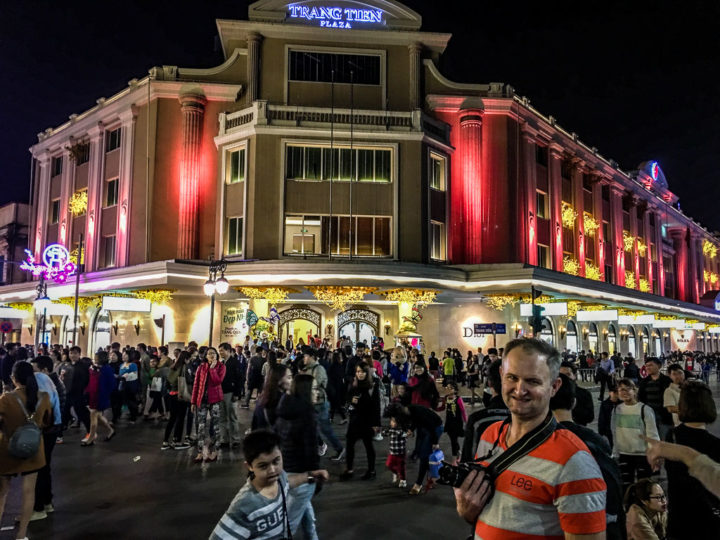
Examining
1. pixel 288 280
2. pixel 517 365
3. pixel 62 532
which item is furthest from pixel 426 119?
pixel 517 365

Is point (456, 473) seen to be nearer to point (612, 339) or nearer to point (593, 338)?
point (593, 338)

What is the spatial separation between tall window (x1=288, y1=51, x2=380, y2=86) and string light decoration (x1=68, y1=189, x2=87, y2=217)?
1479 centimetres

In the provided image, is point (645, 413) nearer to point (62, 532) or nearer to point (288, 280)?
point (62, 532)

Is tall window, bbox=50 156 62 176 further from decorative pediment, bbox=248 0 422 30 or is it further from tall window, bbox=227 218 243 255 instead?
decorative pediment, bbox=248 0 422 30

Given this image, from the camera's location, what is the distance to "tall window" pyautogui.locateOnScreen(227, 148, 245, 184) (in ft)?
94.0

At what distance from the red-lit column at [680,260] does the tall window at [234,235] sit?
170 feet

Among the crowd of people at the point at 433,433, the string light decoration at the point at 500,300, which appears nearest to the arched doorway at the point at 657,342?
the string light decoration at the point at 500,300

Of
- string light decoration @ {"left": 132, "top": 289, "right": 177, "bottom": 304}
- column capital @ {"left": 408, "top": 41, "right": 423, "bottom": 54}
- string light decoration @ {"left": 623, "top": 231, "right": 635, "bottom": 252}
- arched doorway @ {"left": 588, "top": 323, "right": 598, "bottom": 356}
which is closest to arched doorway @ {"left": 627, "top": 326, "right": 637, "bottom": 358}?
string light decoration @ {"left": 623, "top": 231, "right": 635, "bottom": 252}

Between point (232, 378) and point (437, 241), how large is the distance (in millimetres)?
20528

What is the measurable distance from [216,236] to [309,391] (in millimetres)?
23685

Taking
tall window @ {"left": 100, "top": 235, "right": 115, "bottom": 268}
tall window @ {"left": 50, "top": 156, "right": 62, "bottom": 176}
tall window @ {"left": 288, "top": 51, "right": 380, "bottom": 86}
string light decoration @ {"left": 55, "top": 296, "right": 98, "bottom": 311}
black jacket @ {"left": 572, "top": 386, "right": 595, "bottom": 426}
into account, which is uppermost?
tall window @ {"left": 288, "top": 51, "right": 380, "bottom": 86}

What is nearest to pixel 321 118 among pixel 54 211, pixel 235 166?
pixel 235 166

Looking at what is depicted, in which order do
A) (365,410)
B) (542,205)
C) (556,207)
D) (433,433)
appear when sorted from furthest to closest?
1. (556,207)
2. (542,205)
3. (365,410)
4. (433,433)

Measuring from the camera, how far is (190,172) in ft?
97.0
